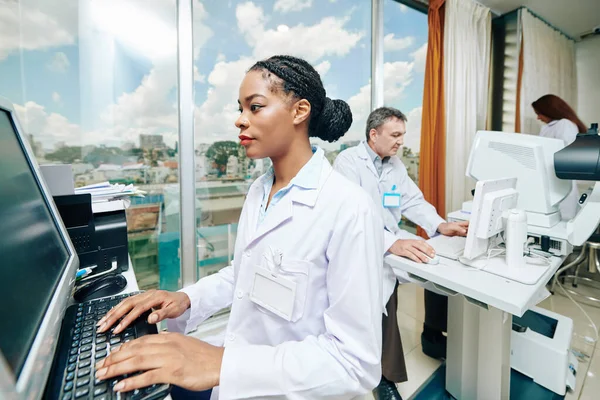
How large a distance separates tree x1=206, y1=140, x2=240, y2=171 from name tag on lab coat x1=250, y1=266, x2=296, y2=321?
4.41ft

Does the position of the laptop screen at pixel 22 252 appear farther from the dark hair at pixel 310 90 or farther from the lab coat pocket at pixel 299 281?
the dark hair at pixel 310 90

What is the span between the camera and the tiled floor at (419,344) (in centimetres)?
146

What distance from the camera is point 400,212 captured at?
6.09ft

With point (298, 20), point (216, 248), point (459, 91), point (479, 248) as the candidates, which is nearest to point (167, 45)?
point (298, 20)

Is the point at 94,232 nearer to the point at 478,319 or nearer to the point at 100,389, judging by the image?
the point at 100,389

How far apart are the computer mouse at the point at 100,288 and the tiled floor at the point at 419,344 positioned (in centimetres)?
141

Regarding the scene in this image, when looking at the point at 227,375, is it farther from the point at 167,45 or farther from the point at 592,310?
the point at 592,310

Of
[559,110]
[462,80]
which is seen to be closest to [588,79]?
[559,110]

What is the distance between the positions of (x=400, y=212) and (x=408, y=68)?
1.67m

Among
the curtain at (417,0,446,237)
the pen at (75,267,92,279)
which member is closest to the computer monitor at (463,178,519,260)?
the pen at (75,267,92,279)

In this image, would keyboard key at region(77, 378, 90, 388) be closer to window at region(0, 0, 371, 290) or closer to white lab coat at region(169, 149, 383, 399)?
white lab coat at region(169, 149, 383, 399)

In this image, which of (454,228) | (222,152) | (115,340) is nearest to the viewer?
(115,340)

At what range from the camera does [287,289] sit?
68 cm

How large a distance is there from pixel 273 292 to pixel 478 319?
1.06 metres
